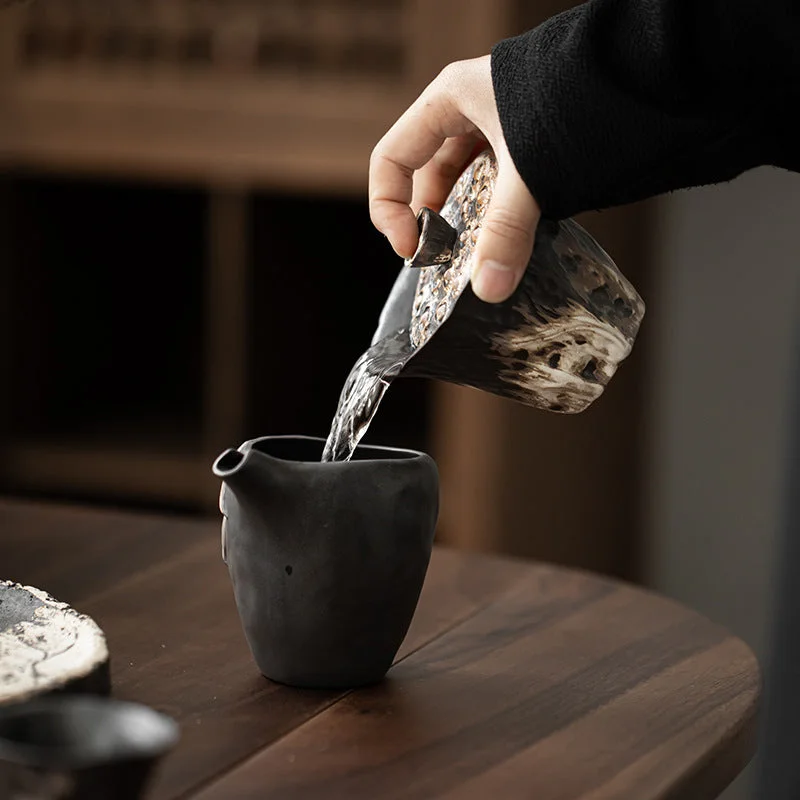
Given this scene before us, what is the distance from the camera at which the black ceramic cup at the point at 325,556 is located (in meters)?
0.90

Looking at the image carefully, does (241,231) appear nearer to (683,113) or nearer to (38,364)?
(38,364)

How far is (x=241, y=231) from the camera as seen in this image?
2.15 m

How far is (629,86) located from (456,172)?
222mm

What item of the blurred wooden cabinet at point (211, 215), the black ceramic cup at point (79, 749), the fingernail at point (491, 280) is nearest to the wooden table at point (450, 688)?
the black ceramic cup at point (79, 749)

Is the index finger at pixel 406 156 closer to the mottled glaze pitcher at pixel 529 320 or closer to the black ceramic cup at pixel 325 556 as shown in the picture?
the mottled glaze pitcher at pixel 529 320

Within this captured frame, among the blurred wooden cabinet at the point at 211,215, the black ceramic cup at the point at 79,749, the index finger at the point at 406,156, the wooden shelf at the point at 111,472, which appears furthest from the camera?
the wooden shelf at the point at 111,472

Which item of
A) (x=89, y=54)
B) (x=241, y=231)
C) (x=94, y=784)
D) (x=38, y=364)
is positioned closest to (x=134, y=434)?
(x=38, y=364)

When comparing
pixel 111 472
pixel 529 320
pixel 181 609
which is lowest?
pixel 111 472

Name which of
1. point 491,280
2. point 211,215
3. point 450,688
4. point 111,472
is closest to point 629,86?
point 491,280

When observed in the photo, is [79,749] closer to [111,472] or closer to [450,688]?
[450,688]

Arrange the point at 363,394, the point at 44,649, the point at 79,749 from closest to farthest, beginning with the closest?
the point at 79,749
the point at 44,649
the point at 363,394

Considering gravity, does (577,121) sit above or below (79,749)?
above

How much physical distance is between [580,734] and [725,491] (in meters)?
1.46

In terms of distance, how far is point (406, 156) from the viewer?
1.05 meters
